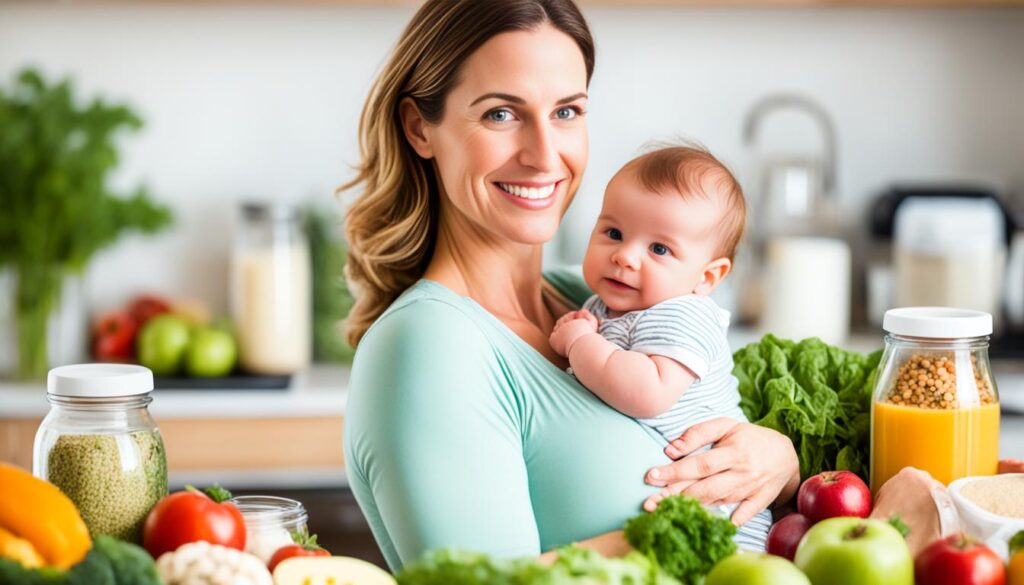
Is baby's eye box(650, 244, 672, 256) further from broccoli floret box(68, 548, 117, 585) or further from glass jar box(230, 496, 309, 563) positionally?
broccoli floret box(68, 548, 117, 585)

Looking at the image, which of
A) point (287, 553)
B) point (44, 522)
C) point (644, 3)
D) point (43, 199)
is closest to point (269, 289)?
point (43, 199)

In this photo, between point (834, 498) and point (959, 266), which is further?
point (959, 266)

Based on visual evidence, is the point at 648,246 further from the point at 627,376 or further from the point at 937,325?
the point at 937,325

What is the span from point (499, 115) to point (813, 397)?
57cm

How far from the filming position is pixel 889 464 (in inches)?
58.3

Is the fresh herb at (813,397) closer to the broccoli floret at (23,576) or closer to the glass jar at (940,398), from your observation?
the glass jar at (940,398)

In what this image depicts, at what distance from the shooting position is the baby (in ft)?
4.78

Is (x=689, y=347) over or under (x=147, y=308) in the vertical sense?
over

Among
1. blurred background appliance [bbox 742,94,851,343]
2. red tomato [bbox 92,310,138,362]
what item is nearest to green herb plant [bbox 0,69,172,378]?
red tomato [bbox 92,310,138,362]

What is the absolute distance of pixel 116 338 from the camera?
3484 millimetres

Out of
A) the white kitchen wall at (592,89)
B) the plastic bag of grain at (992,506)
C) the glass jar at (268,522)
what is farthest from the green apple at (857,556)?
the white kitchen wall at (592,89)

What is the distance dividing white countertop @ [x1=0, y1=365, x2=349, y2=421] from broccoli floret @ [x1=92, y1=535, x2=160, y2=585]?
2.18 m

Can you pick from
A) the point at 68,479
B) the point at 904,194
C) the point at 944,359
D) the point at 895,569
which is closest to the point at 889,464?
the point at 944,359

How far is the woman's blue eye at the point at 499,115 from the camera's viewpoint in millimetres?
1466
